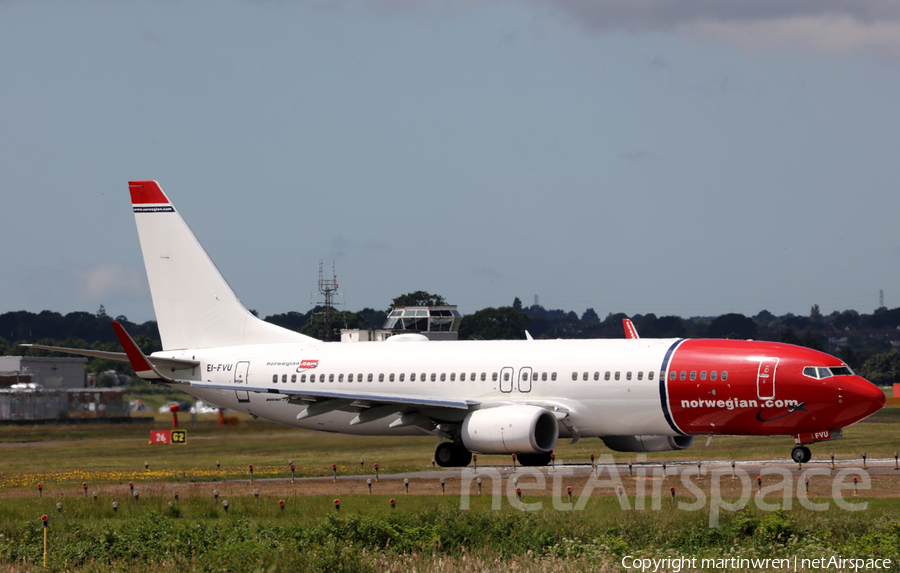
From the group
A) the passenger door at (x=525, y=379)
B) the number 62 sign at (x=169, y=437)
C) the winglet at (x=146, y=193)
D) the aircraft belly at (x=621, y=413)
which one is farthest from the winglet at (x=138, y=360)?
the aircraft belly at (x=621, y=413)

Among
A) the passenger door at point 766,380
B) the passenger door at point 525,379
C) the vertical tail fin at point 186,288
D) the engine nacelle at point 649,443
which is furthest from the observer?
the vertical tail fin at point 186,288

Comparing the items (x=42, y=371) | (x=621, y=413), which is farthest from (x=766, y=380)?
(x=42, y=371)

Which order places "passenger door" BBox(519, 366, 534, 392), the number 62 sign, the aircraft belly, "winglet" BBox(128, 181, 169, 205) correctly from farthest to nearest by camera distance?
the number 62 sign → "winglet" BBox(128, 181, 169, 205) → "passenger door" BBox(519, 366, 534, 392) → the aircraft belly

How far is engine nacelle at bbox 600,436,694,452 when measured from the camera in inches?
1404

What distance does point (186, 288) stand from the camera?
4222 cm

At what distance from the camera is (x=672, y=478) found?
31.3 metres

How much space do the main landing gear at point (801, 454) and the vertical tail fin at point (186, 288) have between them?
18.2 meters

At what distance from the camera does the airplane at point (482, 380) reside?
105 feet

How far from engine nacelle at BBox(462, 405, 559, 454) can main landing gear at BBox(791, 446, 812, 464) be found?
7339 mm

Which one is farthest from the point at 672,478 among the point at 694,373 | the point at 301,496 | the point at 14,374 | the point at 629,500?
the point at 14,374

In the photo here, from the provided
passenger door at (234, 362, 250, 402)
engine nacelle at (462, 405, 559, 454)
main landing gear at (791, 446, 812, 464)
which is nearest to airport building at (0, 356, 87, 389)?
passenger door at (234, 362, 250, 402)

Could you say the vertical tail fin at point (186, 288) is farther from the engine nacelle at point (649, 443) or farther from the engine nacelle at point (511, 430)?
the engine nacelle at point (649, 443)

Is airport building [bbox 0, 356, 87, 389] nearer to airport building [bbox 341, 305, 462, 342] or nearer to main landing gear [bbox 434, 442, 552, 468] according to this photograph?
airport building [bbox 341, 305, 462, 342]

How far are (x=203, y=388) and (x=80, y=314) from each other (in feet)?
546
